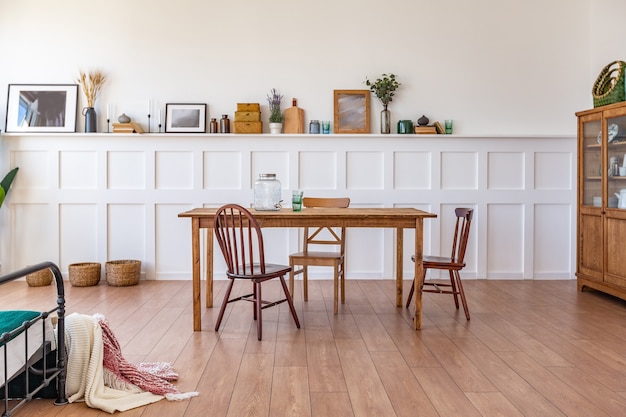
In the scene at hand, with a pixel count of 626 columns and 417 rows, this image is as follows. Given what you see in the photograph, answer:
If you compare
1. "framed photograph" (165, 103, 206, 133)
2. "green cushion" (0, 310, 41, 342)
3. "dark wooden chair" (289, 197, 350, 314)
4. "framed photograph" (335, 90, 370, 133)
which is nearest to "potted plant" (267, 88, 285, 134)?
"framed photograph" (335, 90, 370, 133)

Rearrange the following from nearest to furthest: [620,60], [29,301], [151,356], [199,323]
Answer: [151,356] < [199,323] < [29,301] < [620,60]

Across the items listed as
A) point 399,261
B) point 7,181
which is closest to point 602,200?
point 399,261

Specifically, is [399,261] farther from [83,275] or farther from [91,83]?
[91,83]

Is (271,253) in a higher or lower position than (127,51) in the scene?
lower

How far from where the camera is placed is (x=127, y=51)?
5.56m

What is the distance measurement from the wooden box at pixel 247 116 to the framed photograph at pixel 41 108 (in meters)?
1.65

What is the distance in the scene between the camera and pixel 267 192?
13.5ft

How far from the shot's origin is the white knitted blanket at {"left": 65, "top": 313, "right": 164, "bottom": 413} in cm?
251

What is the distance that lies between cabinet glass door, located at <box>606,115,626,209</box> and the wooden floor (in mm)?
892

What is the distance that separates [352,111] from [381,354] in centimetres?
303

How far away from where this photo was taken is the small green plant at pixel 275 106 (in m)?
5.47

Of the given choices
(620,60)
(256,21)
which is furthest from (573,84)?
(256,21)

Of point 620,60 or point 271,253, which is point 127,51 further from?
point 620,60

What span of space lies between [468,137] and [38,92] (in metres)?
4.34
